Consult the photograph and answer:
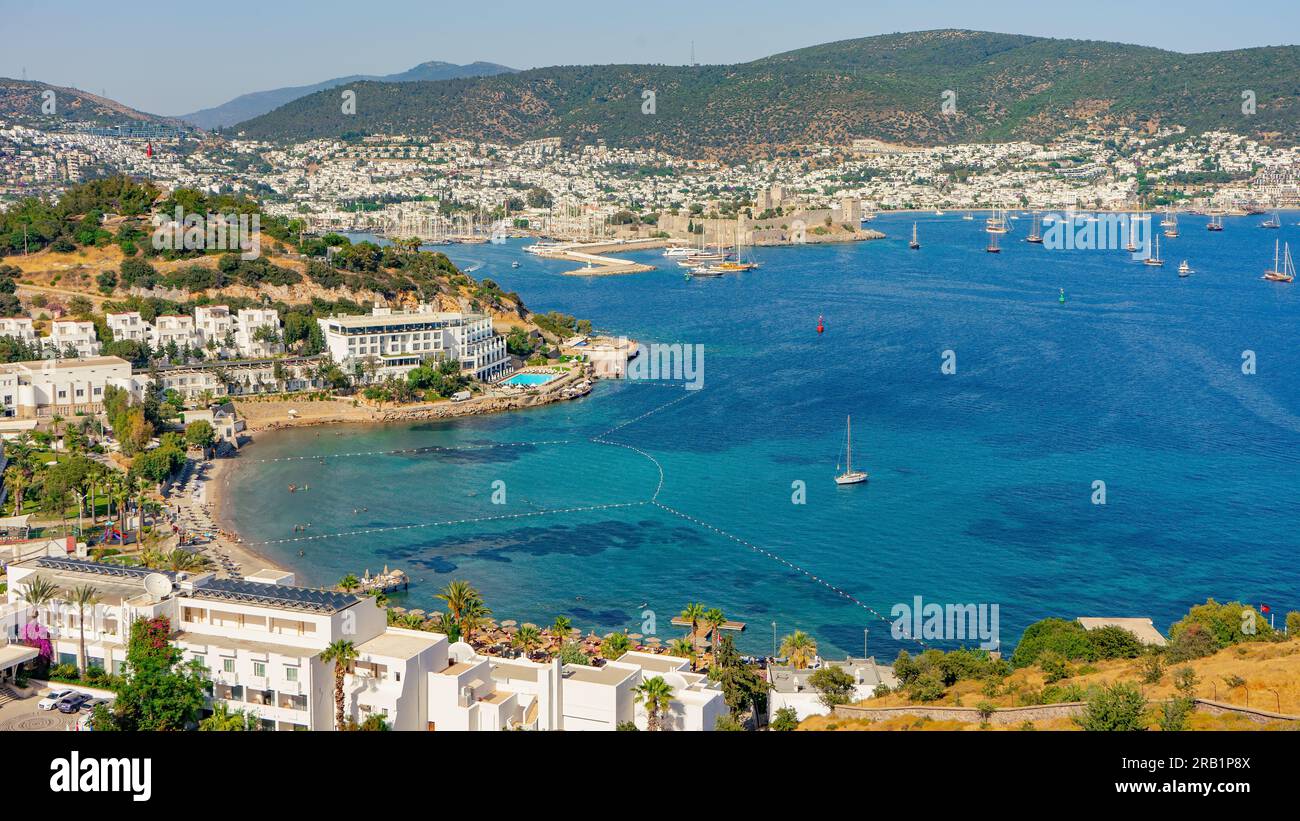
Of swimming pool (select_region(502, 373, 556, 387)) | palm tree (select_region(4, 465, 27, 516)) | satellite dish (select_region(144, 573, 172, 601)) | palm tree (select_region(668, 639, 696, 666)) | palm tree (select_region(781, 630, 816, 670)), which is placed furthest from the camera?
swimming pool (select_region(502, 373, 556, 387))

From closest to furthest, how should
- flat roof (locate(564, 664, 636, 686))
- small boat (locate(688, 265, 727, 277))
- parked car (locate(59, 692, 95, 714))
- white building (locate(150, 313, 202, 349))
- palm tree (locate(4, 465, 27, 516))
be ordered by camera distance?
parked car (locate(59, 692, 95, 714)), flat roof (locate(564, 664, 636, 686)), palm tree (locate(4, 465, 27, 516)), white building (locate(150, 313, 202, 349)), small boat (locate(688, 265, 727, 277))

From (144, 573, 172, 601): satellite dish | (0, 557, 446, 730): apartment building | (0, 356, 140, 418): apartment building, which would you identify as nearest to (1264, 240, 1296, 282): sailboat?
(0, 356, 140, 418): apartment building

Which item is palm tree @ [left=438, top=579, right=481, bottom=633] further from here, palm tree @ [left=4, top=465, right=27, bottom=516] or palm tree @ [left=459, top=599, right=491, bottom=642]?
palm tree @ [left=4, top=465, right=27, bottom=516]

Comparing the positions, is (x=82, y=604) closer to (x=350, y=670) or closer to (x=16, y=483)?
(x=350, y=670)

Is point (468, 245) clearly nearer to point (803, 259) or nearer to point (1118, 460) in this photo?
point (803, 259)

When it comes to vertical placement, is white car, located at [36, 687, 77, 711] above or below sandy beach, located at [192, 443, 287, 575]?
above

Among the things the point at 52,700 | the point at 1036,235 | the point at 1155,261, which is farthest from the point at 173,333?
the point at 1036,235

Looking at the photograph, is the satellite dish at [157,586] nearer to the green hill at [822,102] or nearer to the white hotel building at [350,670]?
the white hotel building at [350,670]
